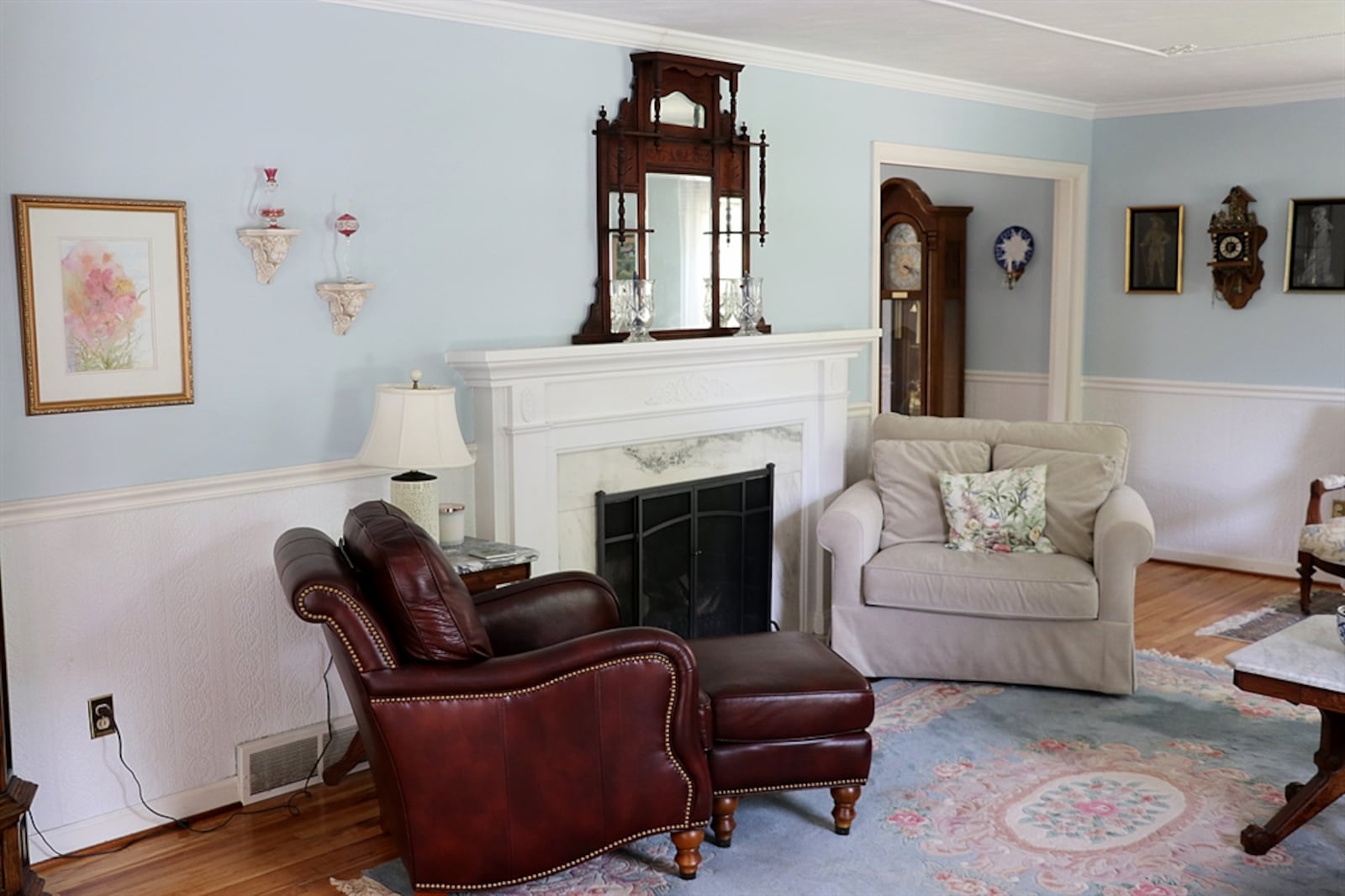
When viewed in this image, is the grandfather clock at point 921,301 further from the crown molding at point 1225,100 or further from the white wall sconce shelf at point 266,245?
the white wall sconce shelf at point 266,245

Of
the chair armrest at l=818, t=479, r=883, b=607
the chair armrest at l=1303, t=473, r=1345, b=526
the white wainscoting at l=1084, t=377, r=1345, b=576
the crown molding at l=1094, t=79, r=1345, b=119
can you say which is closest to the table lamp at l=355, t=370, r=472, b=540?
the chair armrest at l=818, t=479, r=883, b=607

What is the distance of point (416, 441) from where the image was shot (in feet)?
11.5

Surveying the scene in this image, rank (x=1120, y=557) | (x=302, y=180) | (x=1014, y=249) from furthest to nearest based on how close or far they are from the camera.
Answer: (x=1014, y=249), (x=1120, y=557), (x=302, y=180)

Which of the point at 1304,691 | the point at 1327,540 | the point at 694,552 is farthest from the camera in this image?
the point at 1327,540

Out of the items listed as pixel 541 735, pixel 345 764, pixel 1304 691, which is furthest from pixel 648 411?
pixel 1304 691

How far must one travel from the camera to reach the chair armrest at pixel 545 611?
3.39 meters

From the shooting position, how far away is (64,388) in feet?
10.4

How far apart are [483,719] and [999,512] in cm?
256

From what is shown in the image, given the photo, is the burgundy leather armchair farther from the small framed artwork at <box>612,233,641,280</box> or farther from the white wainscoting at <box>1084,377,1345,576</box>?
the white wainscoting at <box>1084,377,1345,576</box>

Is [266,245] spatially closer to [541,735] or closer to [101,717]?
[101,717]

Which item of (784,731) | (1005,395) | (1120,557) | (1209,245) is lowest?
(784,731)

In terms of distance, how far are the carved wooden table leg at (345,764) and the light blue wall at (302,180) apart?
85 cm

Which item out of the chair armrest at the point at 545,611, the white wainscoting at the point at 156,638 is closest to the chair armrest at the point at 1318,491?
the chair armrest at the point at 545,611

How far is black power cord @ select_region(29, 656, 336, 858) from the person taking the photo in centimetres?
329
